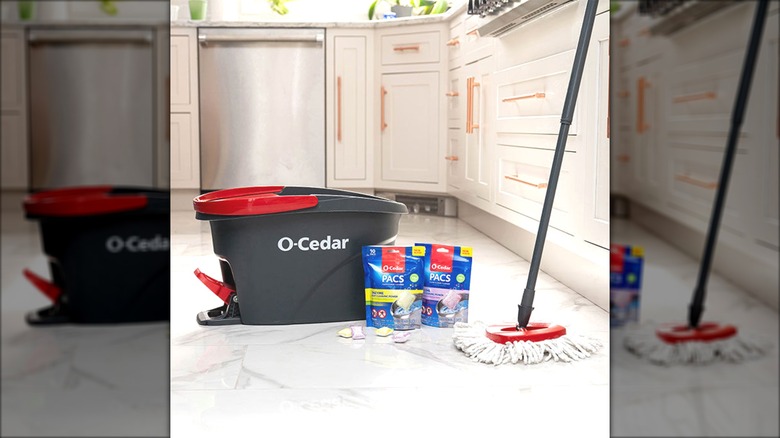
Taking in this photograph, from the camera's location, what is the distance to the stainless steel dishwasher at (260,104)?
130 cm

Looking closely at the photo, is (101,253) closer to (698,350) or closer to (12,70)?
(12,70)

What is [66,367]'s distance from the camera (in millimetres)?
437

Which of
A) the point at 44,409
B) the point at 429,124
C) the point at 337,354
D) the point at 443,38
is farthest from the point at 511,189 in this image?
the point at 44,409

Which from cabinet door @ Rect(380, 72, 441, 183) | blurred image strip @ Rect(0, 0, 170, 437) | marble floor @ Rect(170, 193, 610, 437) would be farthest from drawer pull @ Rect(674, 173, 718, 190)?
cabinet door @ Rect(380, 72, 441, 183)

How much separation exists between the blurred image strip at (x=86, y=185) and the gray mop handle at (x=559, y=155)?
1022 millimetres

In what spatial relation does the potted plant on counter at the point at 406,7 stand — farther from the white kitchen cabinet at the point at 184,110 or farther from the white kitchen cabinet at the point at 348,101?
the white kitchen cabinet at the point at 184,110

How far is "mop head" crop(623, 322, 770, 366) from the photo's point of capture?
0.30 m

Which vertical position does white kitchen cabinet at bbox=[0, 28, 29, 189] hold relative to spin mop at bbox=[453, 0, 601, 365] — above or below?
above

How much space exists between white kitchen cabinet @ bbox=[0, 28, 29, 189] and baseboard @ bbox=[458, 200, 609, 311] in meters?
0.98

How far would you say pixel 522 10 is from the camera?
4.44 ft

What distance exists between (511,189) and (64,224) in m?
1.07

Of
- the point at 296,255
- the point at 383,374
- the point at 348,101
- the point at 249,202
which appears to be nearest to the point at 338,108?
the point at 348,101

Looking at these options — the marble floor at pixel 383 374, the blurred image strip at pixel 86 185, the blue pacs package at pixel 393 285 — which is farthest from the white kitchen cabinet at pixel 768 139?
the blue pacs package at pixel 393 285

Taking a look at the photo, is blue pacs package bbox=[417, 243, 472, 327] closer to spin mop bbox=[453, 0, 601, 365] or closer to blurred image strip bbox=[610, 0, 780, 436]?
spin mop bbox=[453, 0, 601, 365]
